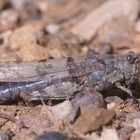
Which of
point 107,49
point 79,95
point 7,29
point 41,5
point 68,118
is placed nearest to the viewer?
point 68,118

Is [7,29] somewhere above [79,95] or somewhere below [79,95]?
above

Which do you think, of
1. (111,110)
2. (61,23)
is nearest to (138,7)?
(61,23)

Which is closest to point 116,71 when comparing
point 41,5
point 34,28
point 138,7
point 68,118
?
point 68,118

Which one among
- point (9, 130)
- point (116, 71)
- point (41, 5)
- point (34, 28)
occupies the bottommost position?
point (9, 130)

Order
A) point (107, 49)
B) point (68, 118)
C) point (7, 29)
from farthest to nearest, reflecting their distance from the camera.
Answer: point (7, 29), point (107, 49), point (68, 118)

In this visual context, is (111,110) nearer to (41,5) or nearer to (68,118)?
(68,118)

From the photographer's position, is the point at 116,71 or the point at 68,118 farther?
the point at 116,71
